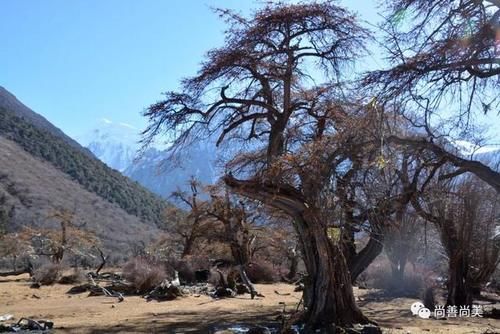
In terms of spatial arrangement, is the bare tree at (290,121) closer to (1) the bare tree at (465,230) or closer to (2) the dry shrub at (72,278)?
(1) the bare tree at (465,230)

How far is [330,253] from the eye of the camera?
10617 millimetres

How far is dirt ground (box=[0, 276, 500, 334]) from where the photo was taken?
1167cm

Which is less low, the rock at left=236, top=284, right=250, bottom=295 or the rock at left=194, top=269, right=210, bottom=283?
the rock at left=194, top=269, right=210, bottom=283

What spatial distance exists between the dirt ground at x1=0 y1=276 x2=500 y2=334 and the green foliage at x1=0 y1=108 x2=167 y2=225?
199 feet

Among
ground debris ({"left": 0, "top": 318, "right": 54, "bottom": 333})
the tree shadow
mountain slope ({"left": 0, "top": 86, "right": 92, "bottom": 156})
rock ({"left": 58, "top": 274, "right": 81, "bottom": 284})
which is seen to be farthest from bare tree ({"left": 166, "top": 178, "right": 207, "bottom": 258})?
mountain slope ({"left": 0, "top": 86, "right": 92, "bottom": 156})

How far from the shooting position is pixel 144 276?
22.8 m

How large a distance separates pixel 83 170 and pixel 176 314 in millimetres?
75163

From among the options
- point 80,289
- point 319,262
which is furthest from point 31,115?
point 319,262

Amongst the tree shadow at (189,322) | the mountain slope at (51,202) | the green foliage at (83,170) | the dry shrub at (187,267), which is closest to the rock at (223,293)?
the tree shadow at (189,322)

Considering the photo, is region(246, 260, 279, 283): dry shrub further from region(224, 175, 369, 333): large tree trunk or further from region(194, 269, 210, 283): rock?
region(224, 175, 369, 333): large tree trunk

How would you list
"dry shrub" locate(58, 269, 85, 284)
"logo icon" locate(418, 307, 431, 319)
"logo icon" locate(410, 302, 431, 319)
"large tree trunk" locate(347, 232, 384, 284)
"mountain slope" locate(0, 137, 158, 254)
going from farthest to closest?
"mountain slope" locate(0, 137, 158, 254)
"dry shrub" locate(58, 269, 85, 284)
"large tree trunk" locate(347, 232, 384, 284)
"logo icon" locate(410, 302, 431, 319)
"logo icon" locate(418, 307, 431, 319)

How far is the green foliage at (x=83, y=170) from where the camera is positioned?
82688 millimetres

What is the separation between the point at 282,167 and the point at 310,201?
0.85 meters

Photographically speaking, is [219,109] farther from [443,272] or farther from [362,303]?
[443,272]
